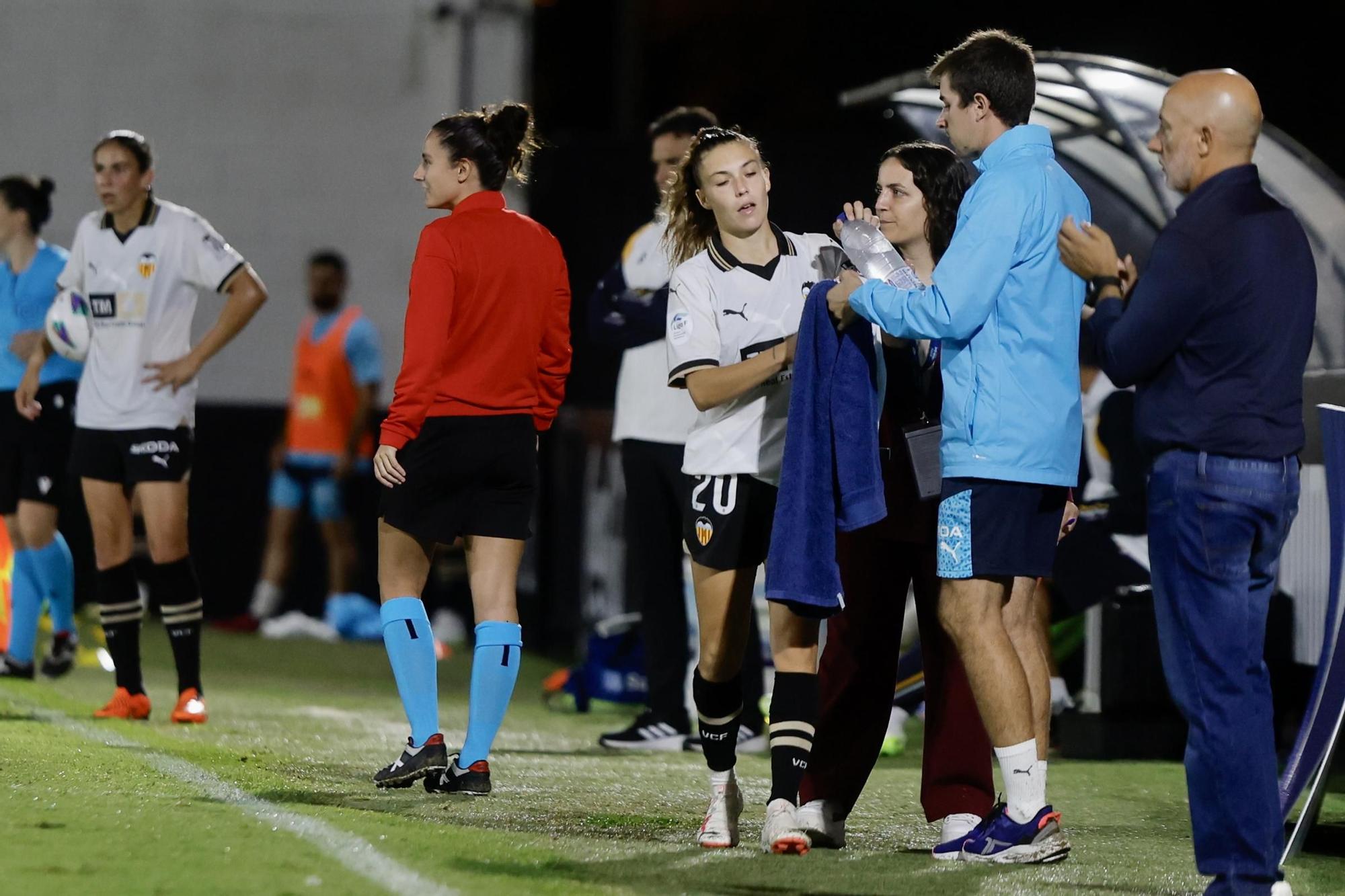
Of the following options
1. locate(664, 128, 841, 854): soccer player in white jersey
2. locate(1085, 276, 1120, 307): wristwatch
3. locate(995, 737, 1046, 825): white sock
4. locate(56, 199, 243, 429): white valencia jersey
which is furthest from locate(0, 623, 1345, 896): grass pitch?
locate(1085, 276, 1120, 307): wristwatch

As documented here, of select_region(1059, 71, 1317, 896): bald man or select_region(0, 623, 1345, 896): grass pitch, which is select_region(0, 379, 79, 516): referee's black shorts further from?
select_region(1059, 71, 1317, 896): bald man

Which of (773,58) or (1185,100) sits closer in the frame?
(1185,100)

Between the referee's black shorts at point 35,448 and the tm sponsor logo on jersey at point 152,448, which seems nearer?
the tm sponsor logo on jersey at point 152,448

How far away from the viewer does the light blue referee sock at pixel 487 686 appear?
504 cm

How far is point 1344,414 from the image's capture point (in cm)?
406

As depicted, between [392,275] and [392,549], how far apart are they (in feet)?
23.3

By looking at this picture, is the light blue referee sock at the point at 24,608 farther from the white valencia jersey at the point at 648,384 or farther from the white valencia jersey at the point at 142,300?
the white valencia jersey at the point at 648,384

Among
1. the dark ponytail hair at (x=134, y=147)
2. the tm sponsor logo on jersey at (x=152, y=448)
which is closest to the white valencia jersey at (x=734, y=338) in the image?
the tm sponsor logo on jersey at (x=152, y=448)

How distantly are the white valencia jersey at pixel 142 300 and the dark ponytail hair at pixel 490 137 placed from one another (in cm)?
181

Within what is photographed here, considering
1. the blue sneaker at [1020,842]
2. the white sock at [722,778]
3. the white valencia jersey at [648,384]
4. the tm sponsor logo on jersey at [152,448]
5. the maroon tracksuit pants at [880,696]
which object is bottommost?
the blue sneaker at [1020,842]

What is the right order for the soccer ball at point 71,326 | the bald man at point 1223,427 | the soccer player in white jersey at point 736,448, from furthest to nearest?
the soccer ball at point 71,326, the soccer player in white jersey at point 736,448, the bald man at point 1223,427

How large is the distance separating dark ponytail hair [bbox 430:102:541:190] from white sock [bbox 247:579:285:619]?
6.14 metres

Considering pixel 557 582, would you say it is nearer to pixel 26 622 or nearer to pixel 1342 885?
pixel 26 622

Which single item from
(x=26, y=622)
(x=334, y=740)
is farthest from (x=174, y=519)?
(x=26, y=622)
